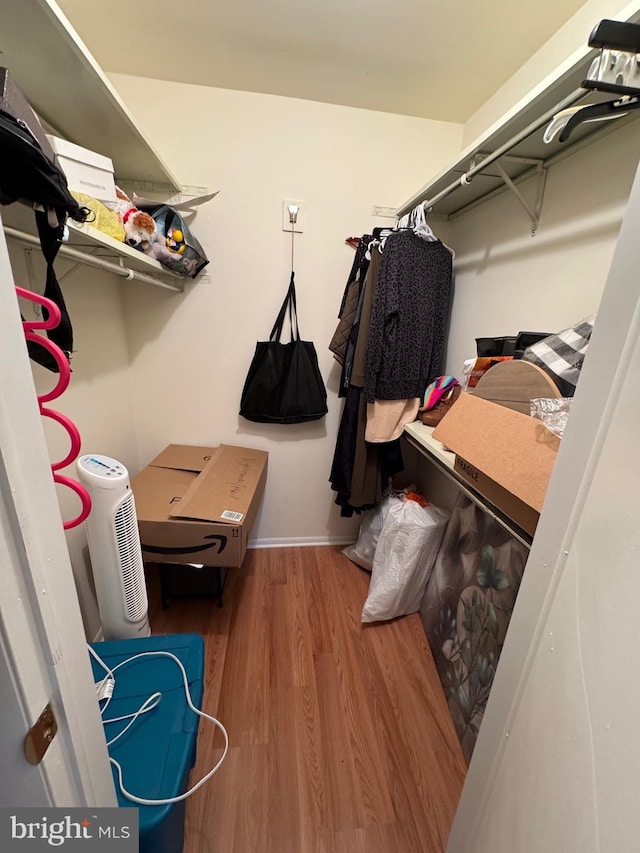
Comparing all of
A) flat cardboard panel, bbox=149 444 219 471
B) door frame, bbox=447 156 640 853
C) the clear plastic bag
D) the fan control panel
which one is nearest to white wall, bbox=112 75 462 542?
flat cardboard panel, bbox=149 444 219 471

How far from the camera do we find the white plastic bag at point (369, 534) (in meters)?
1.73

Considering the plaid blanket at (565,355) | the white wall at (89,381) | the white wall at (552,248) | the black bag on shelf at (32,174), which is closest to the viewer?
the black bag on shelf at (32,174)

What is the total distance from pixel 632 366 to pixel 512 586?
912 millimetres

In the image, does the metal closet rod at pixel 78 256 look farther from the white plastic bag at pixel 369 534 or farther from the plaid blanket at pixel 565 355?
the white plastic bag at pixel 369 534

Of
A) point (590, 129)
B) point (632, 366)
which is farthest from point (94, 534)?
point (590, 129)

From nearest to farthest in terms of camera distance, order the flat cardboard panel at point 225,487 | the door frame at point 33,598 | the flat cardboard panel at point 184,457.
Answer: the door frame at point 33,598, the flat cardboard panel at point 225,487, the flat cardboard panel at point 184,457

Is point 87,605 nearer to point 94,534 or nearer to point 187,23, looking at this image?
point 94,534

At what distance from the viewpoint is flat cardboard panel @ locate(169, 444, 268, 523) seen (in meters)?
1.34

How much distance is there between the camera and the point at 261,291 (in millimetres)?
1695

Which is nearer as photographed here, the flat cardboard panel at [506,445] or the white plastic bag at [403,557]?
the flat cardboard panel at [506,445]

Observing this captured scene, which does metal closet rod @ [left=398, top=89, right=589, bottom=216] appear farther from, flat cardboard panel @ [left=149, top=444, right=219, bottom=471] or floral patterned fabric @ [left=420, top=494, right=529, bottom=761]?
flat cardboard panel @ [left=149, top=444, right=219, bottom=471]

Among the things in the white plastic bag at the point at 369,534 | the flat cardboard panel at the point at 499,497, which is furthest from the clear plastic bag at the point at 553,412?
the white plastic bag at the point at 369,534

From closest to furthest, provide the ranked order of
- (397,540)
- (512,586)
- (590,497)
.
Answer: (590,497) → (512,586) → (397,540)

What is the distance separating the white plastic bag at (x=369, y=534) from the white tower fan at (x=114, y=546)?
44.0 inches
